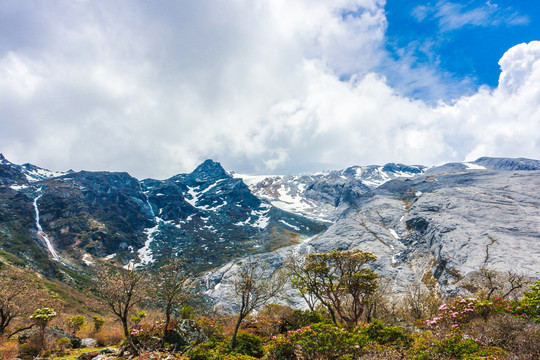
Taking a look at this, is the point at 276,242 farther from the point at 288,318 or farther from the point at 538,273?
the point at 288,318

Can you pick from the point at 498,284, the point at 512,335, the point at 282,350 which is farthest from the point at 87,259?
the point at 512,335

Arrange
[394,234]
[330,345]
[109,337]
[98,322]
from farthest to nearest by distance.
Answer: [394,234] → [98,322] → [109,337] → [330,345]

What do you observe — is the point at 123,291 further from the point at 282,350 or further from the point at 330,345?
the point at 330,345

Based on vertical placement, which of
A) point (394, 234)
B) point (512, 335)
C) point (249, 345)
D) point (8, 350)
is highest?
point (394, 234)

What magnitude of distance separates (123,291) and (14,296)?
41.1 feet

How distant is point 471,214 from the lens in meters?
93.9

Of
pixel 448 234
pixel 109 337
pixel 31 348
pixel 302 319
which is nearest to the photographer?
pixel 31 348

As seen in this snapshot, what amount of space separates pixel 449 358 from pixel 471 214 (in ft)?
365

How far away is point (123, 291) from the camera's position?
1803 cm

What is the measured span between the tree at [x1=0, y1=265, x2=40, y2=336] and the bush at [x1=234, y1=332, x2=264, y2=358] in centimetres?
2023

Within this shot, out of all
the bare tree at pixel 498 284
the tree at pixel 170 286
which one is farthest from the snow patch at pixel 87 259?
the bare tree at pixel 498 284

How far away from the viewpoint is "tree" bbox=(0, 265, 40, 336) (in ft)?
67.5

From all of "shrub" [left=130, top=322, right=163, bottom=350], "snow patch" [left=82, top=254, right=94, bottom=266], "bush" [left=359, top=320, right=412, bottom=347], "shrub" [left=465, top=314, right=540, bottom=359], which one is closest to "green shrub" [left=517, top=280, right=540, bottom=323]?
"shrub" [left=465, top=314, right=540, bottom=359]

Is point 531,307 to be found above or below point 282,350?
above
